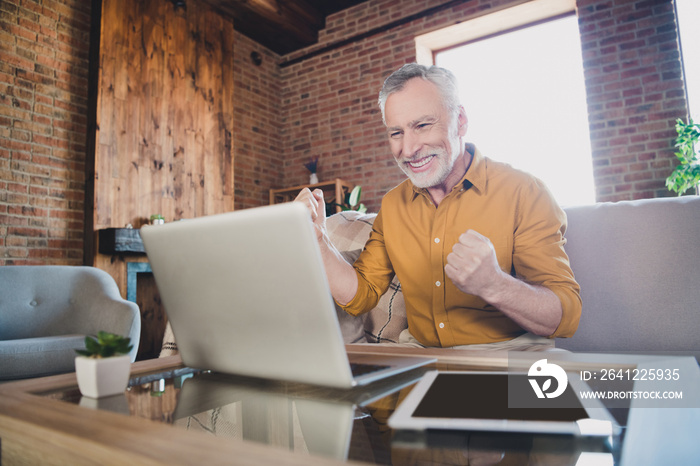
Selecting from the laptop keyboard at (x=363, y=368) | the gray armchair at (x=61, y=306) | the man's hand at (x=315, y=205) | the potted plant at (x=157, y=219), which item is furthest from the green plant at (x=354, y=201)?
the laptop keyboard at (x=363, y=368)

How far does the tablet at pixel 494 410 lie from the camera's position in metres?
0.46

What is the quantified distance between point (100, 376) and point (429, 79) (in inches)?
46.8

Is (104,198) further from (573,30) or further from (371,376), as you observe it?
(573,30)

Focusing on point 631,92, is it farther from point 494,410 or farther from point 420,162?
point 494,410

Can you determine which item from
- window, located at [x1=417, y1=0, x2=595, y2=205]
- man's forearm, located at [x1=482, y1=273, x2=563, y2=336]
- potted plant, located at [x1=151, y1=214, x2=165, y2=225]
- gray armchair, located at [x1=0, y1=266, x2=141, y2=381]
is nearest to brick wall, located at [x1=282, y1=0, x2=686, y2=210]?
window, located at [x1=417, y1=0, x2=595, y2=205]

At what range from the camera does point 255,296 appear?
2.05 ft

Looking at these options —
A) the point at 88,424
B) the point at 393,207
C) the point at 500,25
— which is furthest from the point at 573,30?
the point at 88,424

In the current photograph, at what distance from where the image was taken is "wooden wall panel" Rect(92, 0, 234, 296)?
3609 millimetres

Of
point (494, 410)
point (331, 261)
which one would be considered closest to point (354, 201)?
point (331, 261)

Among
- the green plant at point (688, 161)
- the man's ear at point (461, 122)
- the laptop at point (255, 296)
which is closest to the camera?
the laptop at point (255, 296)

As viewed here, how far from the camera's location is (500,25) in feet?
15.4

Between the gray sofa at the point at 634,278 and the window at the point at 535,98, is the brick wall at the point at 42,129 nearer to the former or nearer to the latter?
the gray sofa at the point at 634,278

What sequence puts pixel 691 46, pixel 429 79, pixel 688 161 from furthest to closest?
pixel 691 46
pixel 688 161
pixel 429 79

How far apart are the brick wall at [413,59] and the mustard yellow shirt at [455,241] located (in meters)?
3.07
